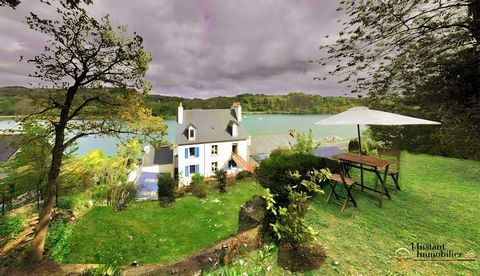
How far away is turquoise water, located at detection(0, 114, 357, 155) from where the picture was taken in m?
25.0

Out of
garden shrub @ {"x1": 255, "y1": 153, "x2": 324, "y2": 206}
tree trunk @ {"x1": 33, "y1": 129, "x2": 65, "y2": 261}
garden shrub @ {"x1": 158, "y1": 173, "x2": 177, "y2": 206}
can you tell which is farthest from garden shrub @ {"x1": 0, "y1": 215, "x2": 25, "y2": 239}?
garden shrub @ {"x1": 255, "y1": 153, "x2": 324, "y2": 206}

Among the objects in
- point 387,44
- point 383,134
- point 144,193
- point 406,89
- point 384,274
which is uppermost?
point 387,44

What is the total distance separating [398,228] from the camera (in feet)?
13.4

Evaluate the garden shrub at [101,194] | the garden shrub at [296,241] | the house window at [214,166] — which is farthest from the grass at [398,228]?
the house window at [214,166]

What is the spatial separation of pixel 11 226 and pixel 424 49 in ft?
51.2

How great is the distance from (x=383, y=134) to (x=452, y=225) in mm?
11060

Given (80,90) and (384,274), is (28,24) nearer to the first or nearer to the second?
(80,90)

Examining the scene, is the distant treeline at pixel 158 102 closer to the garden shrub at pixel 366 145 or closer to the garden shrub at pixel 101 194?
the garden shrub at pixel 366 145

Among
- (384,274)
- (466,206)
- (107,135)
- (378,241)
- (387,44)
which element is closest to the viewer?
(384,274)

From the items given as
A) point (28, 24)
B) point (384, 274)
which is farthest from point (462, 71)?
point (28, 24)

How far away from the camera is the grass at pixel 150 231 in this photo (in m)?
6.90

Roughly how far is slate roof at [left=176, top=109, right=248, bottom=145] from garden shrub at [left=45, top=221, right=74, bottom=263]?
44.2ft

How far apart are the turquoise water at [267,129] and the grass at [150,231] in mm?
3727

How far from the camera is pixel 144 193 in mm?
17844
